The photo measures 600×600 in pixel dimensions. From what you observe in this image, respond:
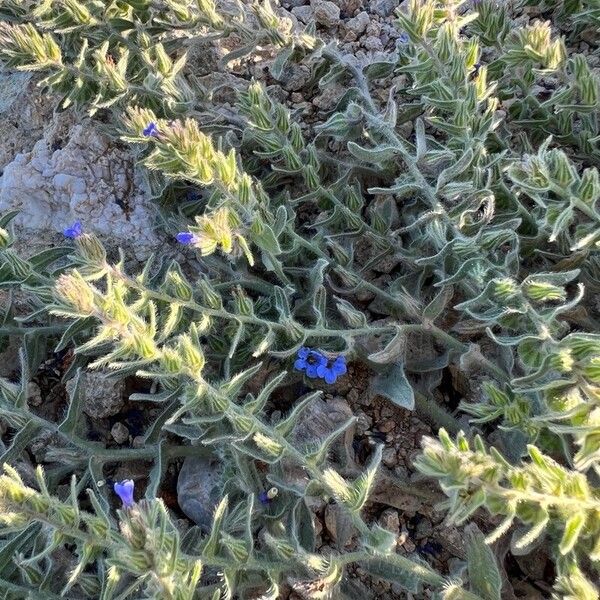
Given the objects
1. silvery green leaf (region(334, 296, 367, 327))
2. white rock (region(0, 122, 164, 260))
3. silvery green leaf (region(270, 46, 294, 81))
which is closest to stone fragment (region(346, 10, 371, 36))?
silvery green leaf (region(270, 46, 294, 81))

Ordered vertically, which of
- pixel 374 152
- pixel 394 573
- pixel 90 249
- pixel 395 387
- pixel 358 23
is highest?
pixel 358 23

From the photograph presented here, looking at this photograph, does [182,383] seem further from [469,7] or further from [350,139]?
[469,7]

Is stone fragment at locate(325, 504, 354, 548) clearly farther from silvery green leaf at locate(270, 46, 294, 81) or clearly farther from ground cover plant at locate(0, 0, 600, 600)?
silvery green leaf at locate(270, 46, 294, 81)

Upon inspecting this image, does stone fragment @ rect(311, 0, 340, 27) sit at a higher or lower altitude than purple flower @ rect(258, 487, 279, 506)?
higher

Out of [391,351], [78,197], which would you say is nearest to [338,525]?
[391,351]

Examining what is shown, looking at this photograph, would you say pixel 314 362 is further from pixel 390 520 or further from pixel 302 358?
pixel 390 520

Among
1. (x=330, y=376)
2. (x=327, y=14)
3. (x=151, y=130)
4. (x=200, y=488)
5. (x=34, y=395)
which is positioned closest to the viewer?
(x=151, y=130)

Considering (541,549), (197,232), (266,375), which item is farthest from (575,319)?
(197,232)
